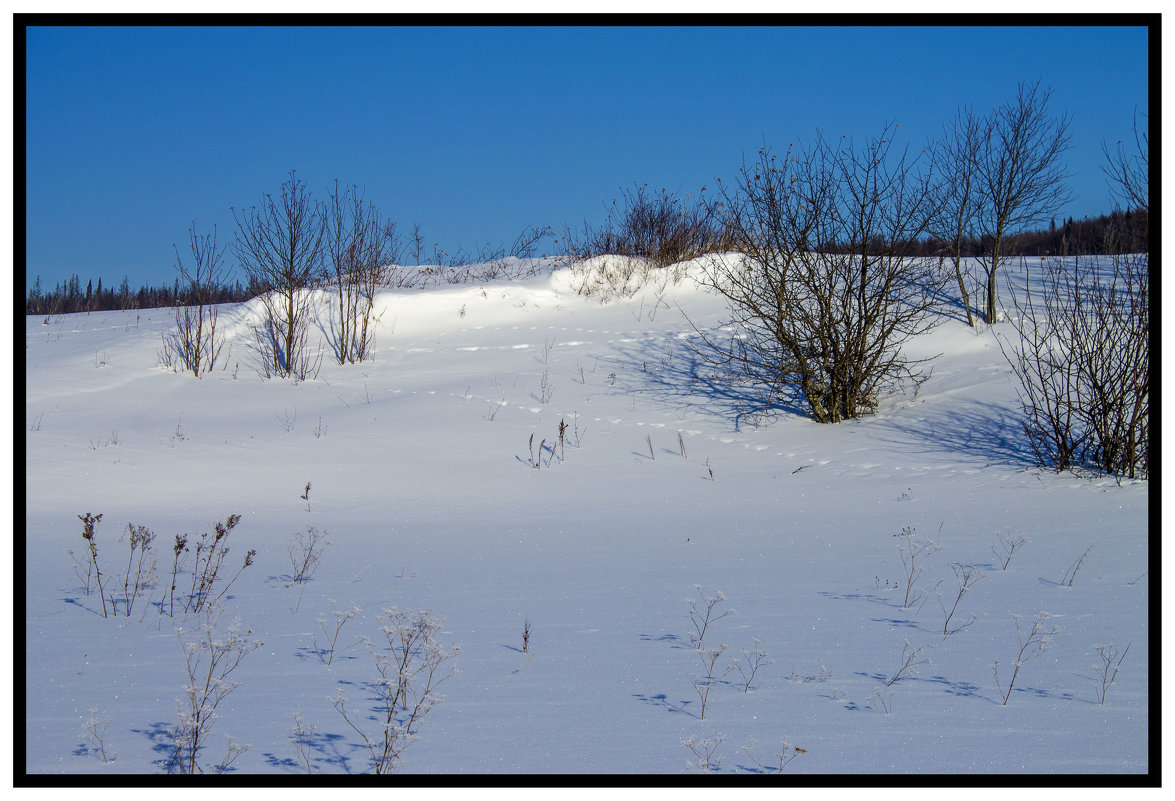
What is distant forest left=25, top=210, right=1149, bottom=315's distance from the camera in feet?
26.8

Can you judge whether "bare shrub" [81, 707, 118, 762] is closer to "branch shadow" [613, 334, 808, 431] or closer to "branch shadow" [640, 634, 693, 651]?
"branch shadow" [640, 634, 693, 651]

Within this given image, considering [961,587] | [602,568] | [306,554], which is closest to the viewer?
[961,587]

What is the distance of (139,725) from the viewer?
2688mm

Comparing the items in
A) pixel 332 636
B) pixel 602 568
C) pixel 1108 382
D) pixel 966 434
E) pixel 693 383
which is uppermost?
pixel 1108 382

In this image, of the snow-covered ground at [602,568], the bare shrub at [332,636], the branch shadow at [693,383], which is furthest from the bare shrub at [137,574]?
the branch shadow at [693,383]

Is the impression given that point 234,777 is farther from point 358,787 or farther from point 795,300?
point 795,300

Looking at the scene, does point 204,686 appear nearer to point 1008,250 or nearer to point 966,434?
point 966,434

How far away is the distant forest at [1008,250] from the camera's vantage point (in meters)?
8.16

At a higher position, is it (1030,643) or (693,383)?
(693,383)

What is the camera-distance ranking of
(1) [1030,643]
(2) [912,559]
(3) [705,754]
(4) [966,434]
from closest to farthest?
(3) [705,754] < (1) [1030,643] < (2) [912,559] < (4) [966,434]

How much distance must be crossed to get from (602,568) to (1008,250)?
58.1ft

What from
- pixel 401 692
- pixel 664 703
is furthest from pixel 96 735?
pixel 664 703

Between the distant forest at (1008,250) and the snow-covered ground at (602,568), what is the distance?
2.40 meters

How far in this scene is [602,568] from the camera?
520cm
